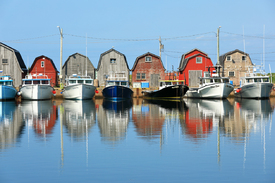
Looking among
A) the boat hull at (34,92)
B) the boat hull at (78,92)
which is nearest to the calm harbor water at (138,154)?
the boat hull at (78,92)

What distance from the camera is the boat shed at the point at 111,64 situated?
5569 centimetres

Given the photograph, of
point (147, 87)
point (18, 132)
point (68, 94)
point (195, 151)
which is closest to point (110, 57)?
point (147, 87)

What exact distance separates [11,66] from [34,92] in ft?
52.2

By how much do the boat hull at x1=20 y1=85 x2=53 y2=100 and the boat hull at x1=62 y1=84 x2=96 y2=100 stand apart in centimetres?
247

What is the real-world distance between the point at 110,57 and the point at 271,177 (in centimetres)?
4951

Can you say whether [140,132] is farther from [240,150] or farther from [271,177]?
[271,177]

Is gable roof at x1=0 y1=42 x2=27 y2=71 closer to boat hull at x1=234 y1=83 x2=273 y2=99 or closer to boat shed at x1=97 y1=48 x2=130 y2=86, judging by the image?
boat shed at x1=97 y1=48 x2=130 y2=86

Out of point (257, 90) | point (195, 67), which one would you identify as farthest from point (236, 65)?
point (257, 90)

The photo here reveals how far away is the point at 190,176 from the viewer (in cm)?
786

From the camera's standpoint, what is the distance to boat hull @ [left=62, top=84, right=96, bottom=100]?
40875 millimetres

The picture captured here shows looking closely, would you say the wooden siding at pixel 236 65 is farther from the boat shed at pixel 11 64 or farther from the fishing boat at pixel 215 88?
the boat shed at pixel 11 64

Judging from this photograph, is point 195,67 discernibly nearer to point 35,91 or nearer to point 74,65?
point 74,65

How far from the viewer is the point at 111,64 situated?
56.0 m

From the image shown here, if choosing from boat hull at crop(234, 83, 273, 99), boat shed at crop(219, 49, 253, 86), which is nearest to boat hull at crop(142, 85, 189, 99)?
boat hull at crop(234, 83, 273, 99)
